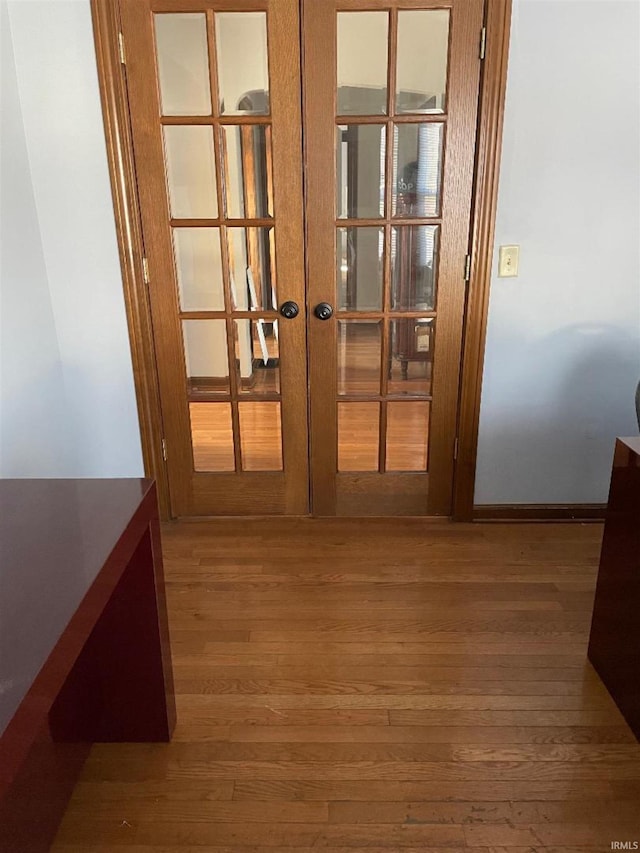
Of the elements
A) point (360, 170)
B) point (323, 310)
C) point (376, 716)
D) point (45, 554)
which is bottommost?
point (376, 716)

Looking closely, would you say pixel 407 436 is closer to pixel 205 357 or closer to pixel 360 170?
pixel 205 357

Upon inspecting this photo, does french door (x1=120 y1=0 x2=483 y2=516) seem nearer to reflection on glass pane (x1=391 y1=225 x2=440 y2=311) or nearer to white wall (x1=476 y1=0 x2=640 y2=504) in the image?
reflection on glass pane (x1=391 y1=225 x2=440 y2=311)

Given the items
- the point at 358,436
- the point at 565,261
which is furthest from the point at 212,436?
the point at 565,261

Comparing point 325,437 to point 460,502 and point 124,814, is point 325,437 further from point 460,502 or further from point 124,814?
point 124,814

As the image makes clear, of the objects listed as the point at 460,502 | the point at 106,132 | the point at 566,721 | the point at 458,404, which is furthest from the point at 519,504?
the point at 106,132

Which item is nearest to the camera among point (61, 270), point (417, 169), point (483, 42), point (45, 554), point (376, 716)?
point (45, 554)

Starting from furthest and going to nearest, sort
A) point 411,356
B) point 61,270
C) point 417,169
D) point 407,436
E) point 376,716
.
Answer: point 407,436 → point 411,356 → point 61,270 → point 417,169 → point 376,716

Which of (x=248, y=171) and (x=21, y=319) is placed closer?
(x=21, y=319)

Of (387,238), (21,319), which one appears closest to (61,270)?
(21,319)

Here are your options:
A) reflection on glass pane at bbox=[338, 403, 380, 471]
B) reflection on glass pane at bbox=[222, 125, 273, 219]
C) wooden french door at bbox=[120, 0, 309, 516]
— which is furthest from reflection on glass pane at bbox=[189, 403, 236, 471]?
reflection on glass pane at bbox=[222, 125, 273, 219]

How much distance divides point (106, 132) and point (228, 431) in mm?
1207

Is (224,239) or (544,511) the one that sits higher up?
(224,239)

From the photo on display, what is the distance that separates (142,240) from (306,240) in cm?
62

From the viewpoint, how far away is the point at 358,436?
264cm
